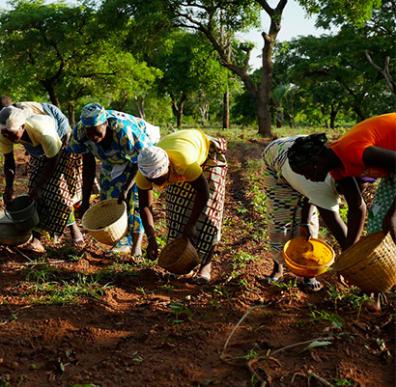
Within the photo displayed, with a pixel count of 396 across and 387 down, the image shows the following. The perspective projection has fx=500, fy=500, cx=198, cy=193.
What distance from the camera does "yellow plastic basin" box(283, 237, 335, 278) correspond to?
315cm

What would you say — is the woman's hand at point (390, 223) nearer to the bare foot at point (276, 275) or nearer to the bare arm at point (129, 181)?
the bare foot at point (276, 275)

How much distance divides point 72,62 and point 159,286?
13.2 metres

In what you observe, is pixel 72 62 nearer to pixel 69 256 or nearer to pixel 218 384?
pixel 69 256

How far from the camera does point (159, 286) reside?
3785mm

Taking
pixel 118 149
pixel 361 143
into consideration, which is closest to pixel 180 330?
pixel 361 143

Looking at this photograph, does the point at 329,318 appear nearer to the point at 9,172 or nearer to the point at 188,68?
the point at 9,172

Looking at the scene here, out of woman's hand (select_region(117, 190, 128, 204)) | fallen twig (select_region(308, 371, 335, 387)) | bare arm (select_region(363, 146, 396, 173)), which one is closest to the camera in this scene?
fallen twig (select_region(308, 371, 335, 387))

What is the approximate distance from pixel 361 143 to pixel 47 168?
275 cm

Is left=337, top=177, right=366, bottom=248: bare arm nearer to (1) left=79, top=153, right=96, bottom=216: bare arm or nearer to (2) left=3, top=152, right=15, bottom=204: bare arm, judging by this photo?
(1) left=79, top=153, right=96, bottom=216: bare arm

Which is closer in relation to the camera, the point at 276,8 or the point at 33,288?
the point at 33,288

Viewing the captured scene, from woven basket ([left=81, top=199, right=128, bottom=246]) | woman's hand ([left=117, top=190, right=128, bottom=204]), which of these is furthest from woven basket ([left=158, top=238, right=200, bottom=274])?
woman's hand ([left=117, top=190, right=128, bottom=204])

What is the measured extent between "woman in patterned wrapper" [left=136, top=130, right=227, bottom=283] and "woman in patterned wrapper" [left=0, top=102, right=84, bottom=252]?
1140 mm

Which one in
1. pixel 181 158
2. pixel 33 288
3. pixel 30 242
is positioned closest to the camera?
pixel 181 158

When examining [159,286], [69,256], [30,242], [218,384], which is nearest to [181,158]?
[159,286]
